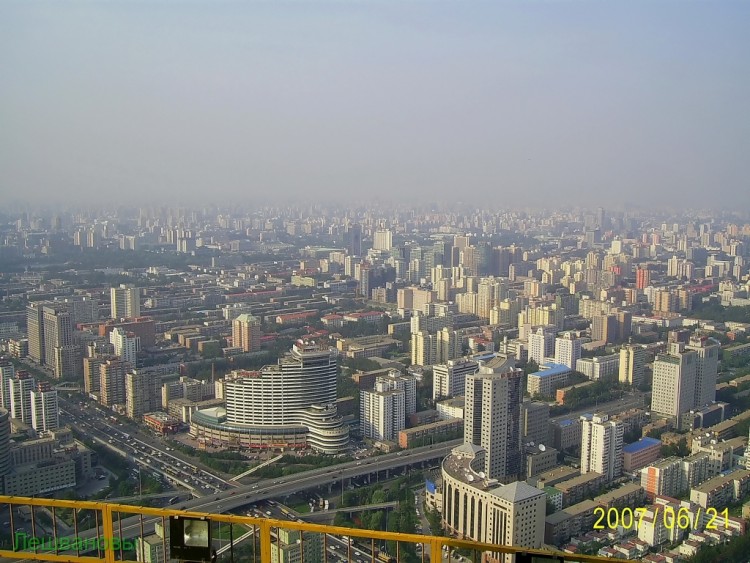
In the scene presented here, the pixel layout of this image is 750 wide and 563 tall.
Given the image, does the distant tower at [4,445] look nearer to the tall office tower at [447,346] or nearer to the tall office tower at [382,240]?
the tall office tower at [447,346]

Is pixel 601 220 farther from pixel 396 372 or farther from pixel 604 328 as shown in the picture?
pixel 396 372

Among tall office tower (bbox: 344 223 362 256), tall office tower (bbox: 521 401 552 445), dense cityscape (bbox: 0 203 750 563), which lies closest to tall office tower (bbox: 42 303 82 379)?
dense cityscape (bbox: 0 203 750 563)

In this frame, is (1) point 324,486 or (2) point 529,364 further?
(2) point 529,364

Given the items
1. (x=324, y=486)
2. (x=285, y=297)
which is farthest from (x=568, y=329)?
(x=324, y=486)

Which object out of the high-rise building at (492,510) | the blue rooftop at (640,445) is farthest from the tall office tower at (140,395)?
the blue rooftop at (640,445)

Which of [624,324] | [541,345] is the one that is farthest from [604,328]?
[541,345]

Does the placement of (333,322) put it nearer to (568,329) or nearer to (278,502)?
(568,329)

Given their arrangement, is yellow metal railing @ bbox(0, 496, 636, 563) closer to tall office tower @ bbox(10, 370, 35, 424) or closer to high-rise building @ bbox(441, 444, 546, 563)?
high-rise building @ bbox(441, 444, 546, 563)
